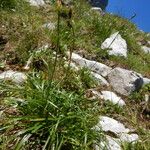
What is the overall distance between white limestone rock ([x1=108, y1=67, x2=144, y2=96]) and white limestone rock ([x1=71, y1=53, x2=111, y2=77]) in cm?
17

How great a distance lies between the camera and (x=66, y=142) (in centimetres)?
704

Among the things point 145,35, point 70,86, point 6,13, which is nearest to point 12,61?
point 70,86

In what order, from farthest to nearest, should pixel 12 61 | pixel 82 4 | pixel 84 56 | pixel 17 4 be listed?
1. pixel 82 4
2. pixel 17 4
3. pixel 84 56
4. pixel 12 61

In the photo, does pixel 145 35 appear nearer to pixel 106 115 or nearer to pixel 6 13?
pixel 6 13

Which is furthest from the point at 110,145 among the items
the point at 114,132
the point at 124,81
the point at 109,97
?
the point at 124,81

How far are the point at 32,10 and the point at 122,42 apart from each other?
264 centimetres

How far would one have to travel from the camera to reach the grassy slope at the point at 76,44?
9.05m

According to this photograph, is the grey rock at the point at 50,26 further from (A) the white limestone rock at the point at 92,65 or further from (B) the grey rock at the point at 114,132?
(B) the grey rock at the point at 114,132

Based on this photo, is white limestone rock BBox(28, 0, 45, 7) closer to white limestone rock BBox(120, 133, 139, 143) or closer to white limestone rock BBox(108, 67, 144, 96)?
white limestone rock BBox(108, 67, 144, 96)

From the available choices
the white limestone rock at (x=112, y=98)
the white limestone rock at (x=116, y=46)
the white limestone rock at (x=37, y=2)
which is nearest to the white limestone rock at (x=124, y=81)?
the white limestone rock at (x=112, y=98)

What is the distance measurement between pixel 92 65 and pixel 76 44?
1159 millimetres

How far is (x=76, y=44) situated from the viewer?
37.6ft

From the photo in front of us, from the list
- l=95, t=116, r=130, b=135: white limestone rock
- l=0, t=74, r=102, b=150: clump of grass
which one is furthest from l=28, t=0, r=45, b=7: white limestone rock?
l=0, t=74, r=102, b=150: clump of grass

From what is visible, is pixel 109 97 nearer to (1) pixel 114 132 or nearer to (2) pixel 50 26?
(1) pixel 114 132
